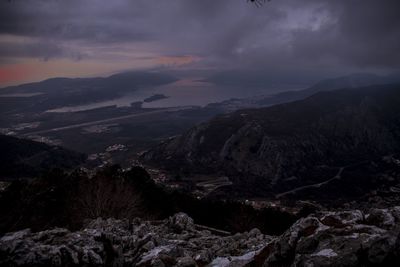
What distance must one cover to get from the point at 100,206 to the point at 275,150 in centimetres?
13207

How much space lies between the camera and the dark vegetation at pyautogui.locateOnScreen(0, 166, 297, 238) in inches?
1091

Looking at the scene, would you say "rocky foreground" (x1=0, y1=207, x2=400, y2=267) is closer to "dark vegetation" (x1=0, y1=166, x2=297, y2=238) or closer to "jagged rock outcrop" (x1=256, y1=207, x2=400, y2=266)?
"jagged rock outcrop" (x1=256, y1=207, x2=400, y2=266)

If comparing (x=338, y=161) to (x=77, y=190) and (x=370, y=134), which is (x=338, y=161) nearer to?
(x=370, y=134)

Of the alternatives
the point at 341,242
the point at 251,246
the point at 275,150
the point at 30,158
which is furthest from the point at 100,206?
the point at 275,150

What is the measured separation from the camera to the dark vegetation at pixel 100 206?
27.7 m

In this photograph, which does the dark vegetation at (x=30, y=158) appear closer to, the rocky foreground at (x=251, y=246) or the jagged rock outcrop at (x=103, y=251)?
the jagged rock outcrop at (x=103, y=251)

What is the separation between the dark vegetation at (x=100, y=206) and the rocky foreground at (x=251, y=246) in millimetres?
9130

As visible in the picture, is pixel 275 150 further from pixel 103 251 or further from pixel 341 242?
pixel 341 242

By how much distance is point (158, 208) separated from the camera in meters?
37.1

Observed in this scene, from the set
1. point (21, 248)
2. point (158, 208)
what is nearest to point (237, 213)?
point (158, 208)

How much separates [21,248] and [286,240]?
8337 millimetres

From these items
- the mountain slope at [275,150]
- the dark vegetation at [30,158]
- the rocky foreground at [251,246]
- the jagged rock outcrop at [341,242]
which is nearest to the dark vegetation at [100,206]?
the rocky foreground at [251,246]

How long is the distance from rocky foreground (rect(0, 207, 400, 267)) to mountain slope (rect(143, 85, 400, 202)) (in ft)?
331

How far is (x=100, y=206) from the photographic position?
2848 cm
